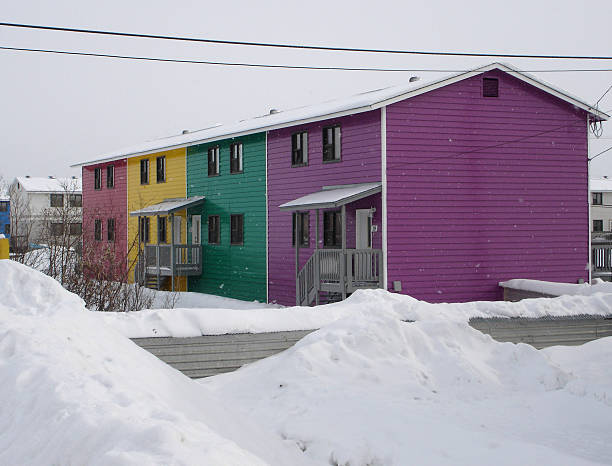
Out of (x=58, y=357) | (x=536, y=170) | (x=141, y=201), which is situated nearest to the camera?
(x=58, y=357)

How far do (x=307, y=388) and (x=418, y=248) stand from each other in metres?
11.5

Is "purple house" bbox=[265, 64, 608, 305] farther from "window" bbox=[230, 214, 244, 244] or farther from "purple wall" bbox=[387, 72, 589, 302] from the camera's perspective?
"window" bbox=[230, 214, 244, 244]

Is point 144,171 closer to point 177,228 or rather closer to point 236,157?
point 177,228

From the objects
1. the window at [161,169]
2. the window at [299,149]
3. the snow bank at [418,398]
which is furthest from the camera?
the window at [161,169]

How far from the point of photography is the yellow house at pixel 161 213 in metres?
28.4

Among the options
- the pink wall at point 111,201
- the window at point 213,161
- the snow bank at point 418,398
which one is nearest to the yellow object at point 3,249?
the snow bank at point 418,398

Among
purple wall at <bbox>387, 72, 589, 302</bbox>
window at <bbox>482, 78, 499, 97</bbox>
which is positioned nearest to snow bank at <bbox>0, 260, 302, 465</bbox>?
purple wall at <bbox>387, 72, 589, 302</bbox>

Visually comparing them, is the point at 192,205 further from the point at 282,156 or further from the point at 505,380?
the point at 505,380

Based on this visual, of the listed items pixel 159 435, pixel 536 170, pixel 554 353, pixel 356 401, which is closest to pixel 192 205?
pixel 536 170

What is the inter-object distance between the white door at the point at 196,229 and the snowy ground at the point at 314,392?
17004 mm

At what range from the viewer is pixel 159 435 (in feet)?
14.5

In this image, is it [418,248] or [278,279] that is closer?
[418,248]

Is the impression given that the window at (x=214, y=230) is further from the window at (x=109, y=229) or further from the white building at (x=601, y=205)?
the white building at (x=601, y=205)

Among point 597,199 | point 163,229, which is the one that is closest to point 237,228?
point 163,229
